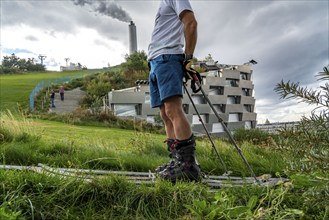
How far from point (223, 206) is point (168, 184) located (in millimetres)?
492

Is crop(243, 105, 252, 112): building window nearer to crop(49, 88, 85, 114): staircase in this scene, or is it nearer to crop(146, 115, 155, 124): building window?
crop(146, 115, 155, 124): building window

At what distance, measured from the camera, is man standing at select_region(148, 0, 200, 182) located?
226cm

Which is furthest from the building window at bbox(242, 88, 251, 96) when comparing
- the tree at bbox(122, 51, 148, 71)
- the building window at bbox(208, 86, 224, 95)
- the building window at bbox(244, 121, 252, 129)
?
the tree at bbox(122, 51, 148, 71)

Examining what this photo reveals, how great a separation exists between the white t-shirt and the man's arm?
0.15 feet

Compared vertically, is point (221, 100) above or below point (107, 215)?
above

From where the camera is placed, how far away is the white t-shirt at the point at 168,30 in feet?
8.10

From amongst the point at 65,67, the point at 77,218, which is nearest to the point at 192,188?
the point at 77,218

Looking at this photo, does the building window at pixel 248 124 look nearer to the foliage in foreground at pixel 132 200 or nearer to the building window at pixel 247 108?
the building window at pixel 247 108

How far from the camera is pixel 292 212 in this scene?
4.47 feet

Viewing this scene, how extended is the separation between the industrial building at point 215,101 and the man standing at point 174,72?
11.3m

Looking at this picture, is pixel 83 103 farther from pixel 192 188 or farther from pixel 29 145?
pixel 192 188

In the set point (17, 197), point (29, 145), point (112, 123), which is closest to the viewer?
point (17, 197)

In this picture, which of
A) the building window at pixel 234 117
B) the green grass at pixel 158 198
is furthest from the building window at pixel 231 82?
the green grass at pixel 158 198

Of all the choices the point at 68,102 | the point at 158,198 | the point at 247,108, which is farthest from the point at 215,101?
the point at 158,198
